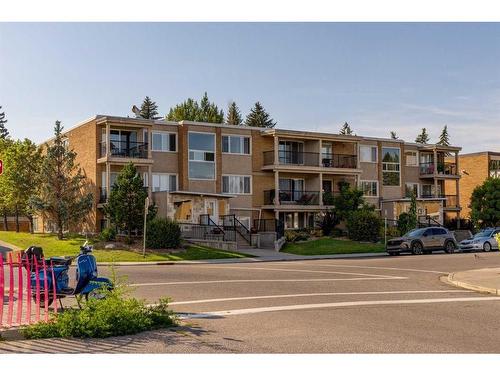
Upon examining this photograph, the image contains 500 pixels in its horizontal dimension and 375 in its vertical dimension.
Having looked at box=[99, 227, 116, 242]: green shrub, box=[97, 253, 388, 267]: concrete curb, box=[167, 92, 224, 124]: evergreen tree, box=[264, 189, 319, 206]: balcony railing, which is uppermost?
box=[167, 92, 224, 124]: evergreen tree

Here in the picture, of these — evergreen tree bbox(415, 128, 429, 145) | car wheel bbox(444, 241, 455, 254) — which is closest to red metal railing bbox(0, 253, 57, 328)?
car wheel bbox(444, 241, 455, 254)

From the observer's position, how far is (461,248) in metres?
40.2

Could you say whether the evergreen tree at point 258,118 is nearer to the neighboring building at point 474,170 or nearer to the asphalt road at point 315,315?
the neighboring building at point 474,170

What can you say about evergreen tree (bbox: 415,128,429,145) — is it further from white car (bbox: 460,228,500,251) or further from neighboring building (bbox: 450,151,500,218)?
white car (bbox: 460,228,500,251)

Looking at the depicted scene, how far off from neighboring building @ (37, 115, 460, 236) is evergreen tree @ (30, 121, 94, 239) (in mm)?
1772

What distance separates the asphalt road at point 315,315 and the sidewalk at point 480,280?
0.52 metres

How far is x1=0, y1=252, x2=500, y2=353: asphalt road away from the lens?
9570 mm

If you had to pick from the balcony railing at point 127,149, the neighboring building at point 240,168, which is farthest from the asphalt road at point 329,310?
the balcony railing at point 127,149

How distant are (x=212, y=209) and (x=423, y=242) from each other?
14.4 m

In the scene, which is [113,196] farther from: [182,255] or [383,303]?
[383,303]

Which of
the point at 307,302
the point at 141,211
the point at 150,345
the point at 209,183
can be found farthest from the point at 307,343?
the point at 209,183

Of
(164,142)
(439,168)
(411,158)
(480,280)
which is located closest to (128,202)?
(164,142)

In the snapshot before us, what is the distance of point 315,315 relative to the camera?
42.1ft

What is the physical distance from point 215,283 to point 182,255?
47.4ft
